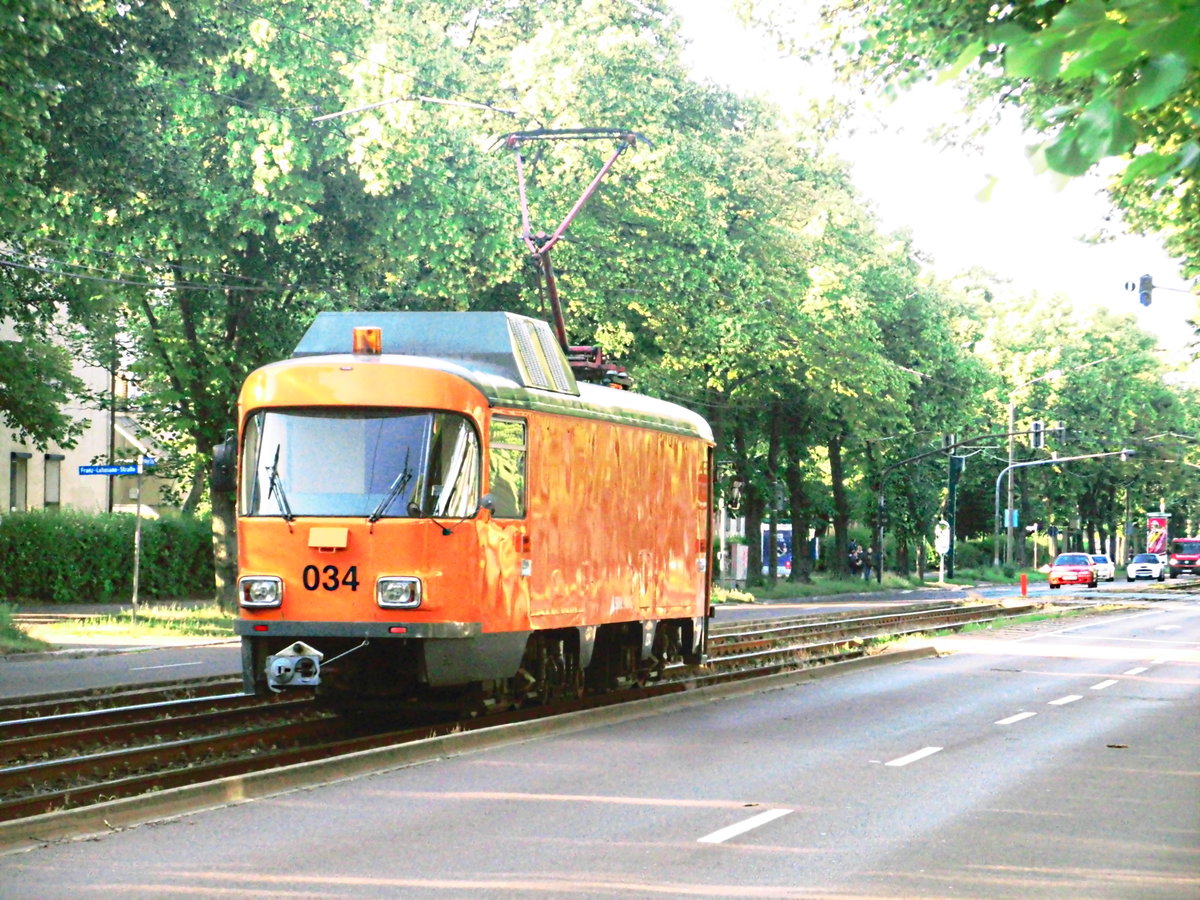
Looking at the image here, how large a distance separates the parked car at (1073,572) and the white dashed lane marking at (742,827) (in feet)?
209

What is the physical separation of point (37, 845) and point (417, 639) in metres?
5.43

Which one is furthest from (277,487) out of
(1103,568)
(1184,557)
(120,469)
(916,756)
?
(1184,557)

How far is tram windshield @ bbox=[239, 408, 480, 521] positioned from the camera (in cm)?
1469

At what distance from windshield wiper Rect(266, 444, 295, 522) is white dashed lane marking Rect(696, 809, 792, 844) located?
17.8 feet

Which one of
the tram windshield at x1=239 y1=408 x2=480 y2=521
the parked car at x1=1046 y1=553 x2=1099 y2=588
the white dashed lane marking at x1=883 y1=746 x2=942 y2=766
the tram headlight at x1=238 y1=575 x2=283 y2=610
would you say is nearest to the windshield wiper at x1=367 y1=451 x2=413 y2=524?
the tram windshield at x1=239 y1=408 x2=480 y2=521

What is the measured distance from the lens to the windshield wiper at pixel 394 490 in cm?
1455

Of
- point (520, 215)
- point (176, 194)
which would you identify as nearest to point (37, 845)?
point (176, 194)

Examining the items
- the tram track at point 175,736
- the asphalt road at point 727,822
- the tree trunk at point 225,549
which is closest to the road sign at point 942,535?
the tree trunk at point 225,549

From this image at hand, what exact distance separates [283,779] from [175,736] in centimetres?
385

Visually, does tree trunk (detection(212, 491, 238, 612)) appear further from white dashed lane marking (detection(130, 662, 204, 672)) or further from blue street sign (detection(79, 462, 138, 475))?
white dashed lane marking (detection(130, 662, 204, 672))

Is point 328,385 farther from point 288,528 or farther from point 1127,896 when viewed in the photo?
point 1127,896

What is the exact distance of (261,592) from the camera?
14672 mm

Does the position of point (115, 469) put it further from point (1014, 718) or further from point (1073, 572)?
point (1073, 572)

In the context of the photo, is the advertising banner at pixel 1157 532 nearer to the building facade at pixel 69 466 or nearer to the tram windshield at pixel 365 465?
the building facade at pixel 69 466
